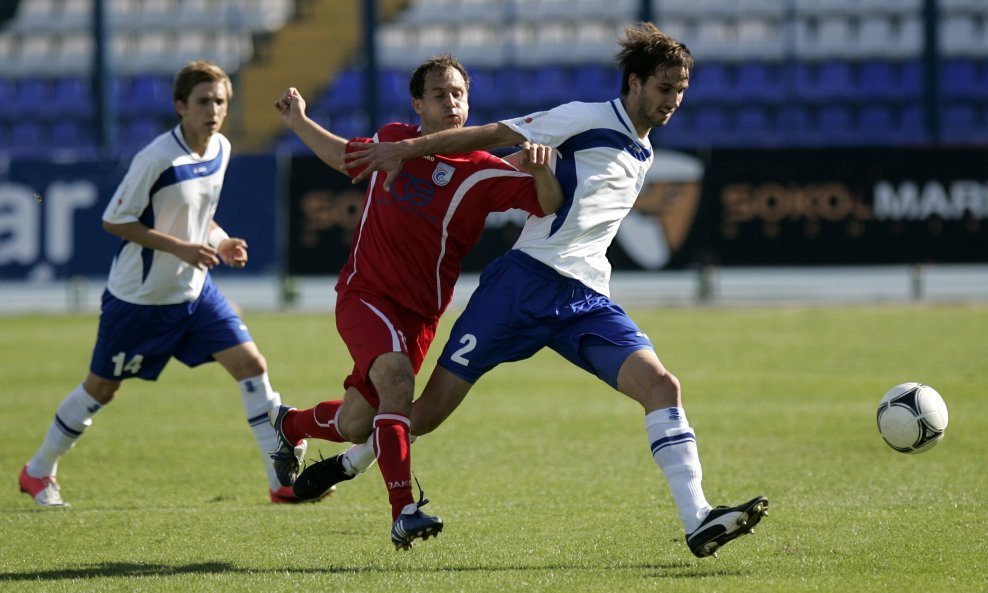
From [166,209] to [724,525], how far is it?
341 centimetres

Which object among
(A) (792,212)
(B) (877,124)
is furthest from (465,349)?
(B) (877,124)

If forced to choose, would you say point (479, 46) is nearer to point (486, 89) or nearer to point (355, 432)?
point (486, 89)

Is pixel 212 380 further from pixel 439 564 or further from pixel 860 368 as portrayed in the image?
pixel 439 564

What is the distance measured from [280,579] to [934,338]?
11.6 meters

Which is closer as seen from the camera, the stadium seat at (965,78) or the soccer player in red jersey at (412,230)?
the soccer player in red jersey at (412,230)

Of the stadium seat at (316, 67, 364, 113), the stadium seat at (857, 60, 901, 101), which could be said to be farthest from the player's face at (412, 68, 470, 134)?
the stadium seat at (857, 60, 901, 101)

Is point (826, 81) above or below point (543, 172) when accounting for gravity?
above

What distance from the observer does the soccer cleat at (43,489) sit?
22.6 feet

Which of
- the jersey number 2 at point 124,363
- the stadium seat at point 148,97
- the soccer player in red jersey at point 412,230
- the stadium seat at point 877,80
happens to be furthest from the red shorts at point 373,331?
the stadium seat at point 148,97

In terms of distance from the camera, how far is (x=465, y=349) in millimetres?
5586

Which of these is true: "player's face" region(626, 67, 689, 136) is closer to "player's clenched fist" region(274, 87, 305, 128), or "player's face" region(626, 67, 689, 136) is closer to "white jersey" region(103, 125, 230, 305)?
"player's clenched fist" region(274, 87, 305, 128)

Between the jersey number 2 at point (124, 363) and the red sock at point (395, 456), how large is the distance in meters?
2.02

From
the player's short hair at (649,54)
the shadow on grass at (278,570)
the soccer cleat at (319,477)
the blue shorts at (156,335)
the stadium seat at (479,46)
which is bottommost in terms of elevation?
the shadow on grass at (278,570)

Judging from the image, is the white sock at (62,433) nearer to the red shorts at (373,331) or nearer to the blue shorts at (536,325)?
the red shorts at (373,331)
